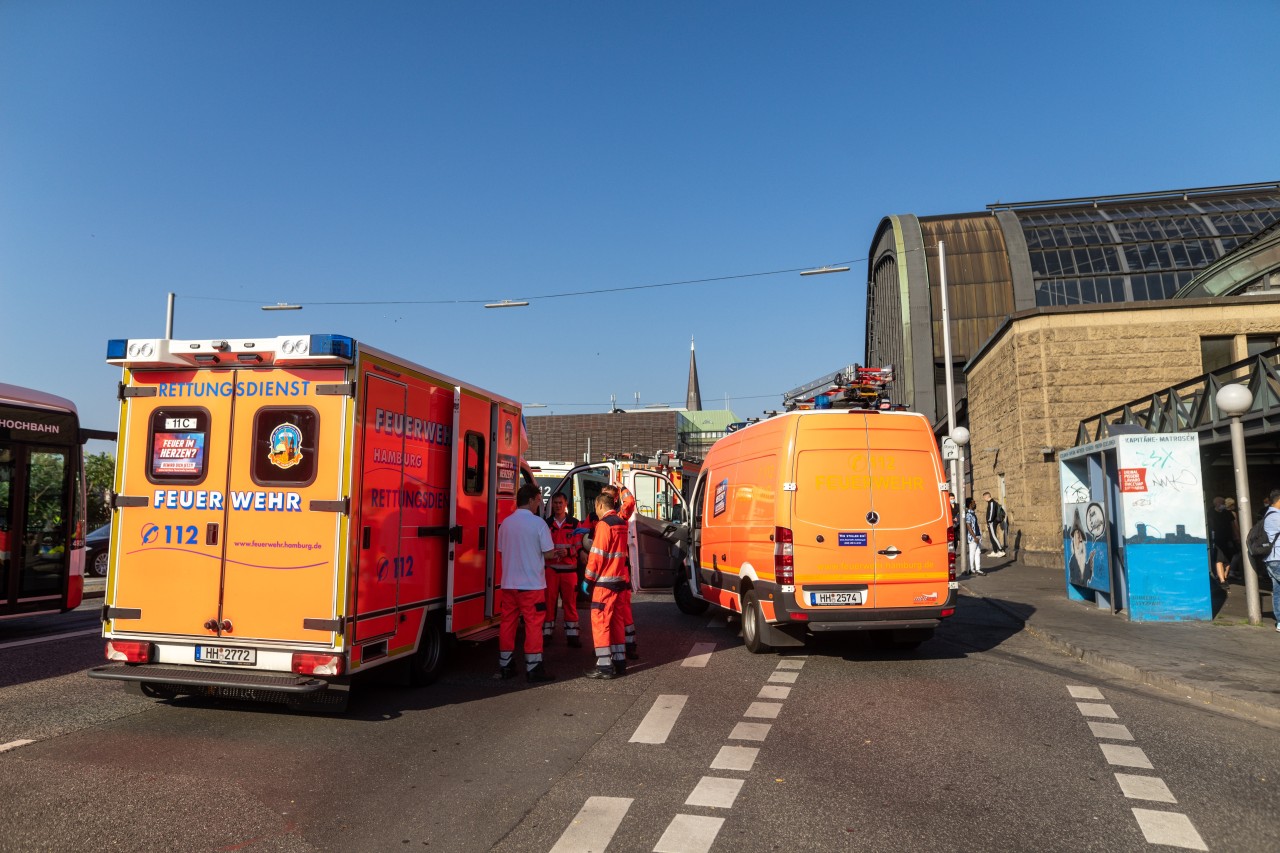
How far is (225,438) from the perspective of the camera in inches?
256

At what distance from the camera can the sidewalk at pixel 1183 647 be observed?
7180mm

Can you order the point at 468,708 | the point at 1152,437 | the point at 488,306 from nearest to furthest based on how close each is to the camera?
the point at 468,708
the point at 1152,437
the point at 488,306

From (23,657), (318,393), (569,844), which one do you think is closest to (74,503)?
(23,657)

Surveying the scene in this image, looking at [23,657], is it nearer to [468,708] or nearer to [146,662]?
[146,662]

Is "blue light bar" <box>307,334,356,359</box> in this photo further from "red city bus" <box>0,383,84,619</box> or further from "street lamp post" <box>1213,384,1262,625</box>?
"street lamp post" <box>1213,384,1262,625</box>

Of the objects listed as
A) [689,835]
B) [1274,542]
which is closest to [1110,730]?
[689,835]

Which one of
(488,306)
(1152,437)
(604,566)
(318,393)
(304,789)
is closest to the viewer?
(304,789)

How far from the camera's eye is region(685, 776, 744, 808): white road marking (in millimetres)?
4625

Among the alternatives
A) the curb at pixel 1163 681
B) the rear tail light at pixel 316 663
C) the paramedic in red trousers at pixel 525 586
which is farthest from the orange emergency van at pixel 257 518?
the curb at pixel 1163 681

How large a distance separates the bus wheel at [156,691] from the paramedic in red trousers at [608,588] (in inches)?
141

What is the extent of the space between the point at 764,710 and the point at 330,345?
4.41 meters

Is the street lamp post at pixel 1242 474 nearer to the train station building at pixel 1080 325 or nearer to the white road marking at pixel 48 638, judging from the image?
the train station building at pixel 1080 325

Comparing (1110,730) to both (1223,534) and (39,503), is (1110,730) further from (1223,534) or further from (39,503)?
(1223,534)

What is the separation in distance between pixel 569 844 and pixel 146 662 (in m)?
4.21
